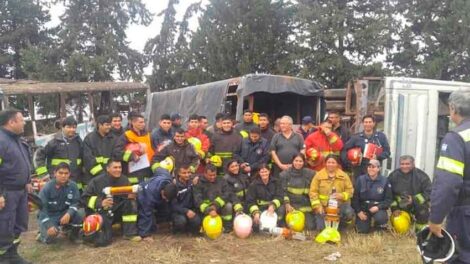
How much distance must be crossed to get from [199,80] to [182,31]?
4868 millimetres

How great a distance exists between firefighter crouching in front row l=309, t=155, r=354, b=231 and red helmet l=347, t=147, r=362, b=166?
48cm

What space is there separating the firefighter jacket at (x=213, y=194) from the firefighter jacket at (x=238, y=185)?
0.07 meters

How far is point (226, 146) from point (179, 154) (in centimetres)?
82

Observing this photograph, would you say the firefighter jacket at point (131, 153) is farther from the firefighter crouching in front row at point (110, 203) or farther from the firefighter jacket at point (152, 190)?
the firefighter jacket at point (152, 190)

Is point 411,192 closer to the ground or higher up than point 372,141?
closer to the ground

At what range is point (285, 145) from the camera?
6.83m

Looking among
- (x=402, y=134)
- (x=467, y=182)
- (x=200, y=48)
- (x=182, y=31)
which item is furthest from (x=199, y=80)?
(x=467, y=182)

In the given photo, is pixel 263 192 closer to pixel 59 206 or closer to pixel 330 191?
pixel 330 191

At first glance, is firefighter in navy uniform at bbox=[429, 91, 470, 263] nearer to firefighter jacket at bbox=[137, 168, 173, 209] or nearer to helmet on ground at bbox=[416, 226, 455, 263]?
helmet on ground at bbox=[416, 226, 455, 263]

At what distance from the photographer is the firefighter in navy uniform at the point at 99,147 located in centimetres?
628

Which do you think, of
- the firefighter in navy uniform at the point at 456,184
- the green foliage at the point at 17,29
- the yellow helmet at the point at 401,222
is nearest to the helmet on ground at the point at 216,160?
the yellow helmet at the point at 401,222

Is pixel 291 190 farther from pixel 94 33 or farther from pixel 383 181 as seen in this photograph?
pixel 94 33

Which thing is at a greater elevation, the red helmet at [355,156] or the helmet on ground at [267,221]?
the red helmet at [355,156]

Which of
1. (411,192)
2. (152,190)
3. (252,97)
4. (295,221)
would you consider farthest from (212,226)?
(252,97)
